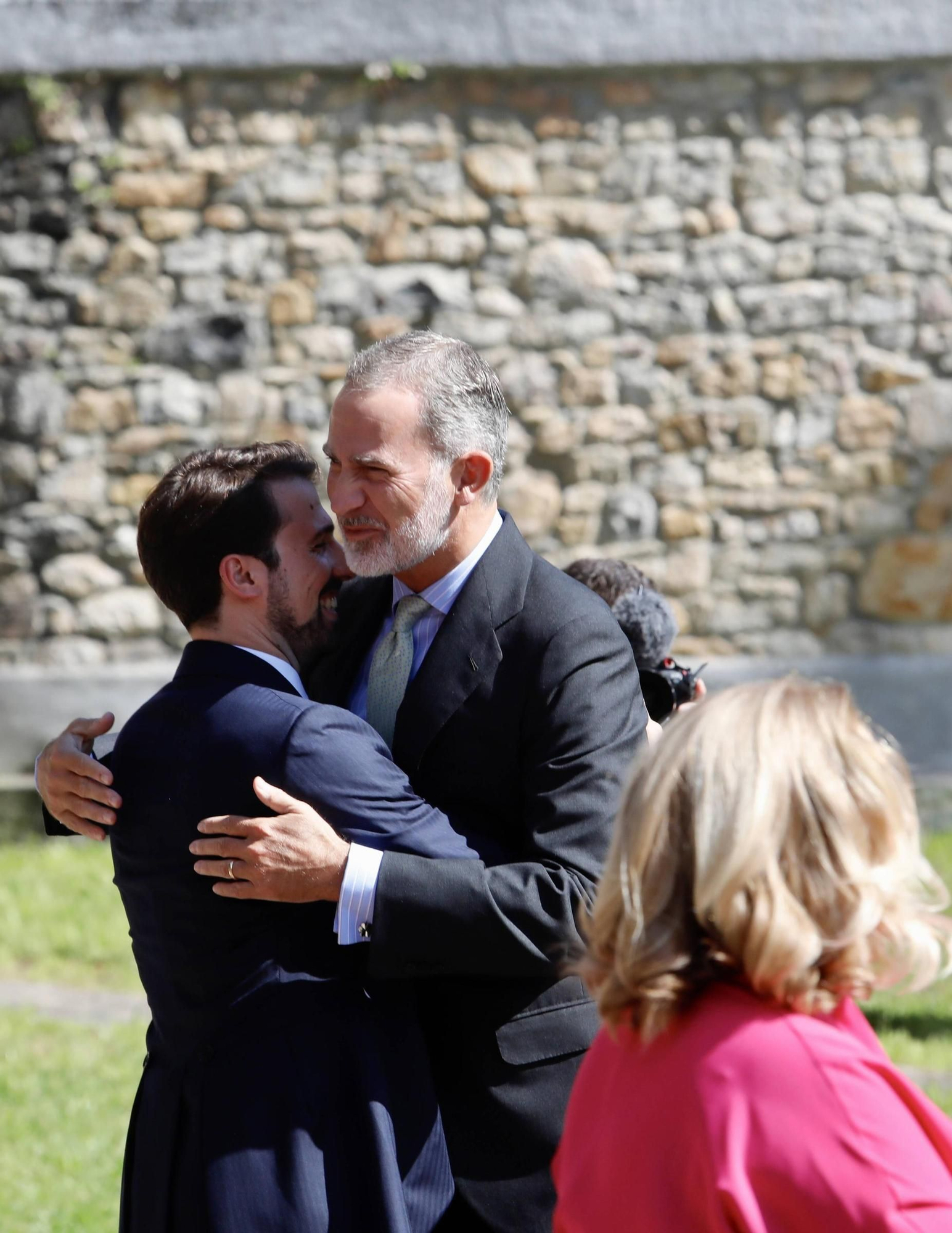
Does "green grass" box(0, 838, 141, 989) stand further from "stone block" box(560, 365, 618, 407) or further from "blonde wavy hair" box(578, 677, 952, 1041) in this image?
"blonde wavy hair" box(578, 677, 952, 1041)

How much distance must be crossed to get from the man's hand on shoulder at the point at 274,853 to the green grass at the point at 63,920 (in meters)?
3.67

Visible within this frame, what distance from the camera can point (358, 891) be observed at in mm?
1868

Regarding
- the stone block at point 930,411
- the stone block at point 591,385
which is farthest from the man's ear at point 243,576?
the stone block at point 930,411

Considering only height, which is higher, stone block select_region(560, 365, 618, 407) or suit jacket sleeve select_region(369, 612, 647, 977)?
stone block select_region(560, 365, 618, 407)

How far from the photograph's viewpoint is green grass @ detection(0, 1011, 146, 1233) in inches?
139

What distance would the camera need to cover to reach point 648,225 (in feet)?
22.0

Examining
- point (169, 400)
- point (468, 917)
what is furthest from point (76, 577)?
point (468, 917)

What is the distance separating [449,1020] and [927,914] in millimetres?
922

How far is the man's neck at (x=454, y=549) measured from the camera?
7.52ft

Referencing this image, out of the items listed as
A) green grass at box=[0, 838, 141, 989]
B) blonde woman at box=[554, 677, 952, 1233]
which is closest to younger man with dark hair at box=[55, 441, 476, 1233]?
blonde woman at box=[554, 677, 952, 1233]

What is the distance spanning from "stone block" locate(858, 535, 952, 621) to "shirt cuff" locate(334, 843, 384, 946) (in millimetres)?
5401

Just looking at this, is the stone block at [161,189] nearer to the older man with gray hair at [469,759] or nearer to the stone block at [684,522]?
the stone block at [684,522]

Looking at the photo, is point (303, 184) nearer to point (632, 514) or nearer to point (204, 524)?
point (632, 514)

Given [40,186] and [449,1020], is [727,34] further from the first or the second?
[449,1020]
